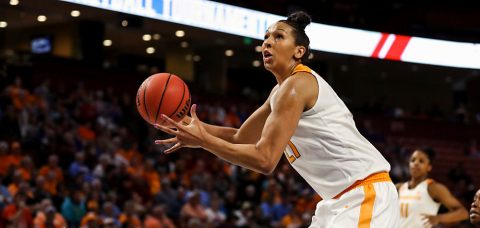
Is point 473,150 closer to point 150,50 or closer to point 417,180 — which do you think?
point 150,50

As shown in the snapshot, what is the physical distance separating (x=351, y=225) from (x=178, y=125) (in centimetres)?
103

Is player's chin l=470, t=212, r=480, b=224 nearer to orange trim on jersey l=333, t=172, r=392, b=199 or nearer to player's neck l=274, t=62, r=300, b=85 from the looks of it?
orange trim on jersey l=333, t=172, r=392, b=199

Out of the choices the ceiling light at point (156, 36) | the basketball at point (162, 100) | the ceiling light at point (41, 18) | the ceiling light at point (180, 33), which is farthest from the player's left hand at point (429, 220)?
the ceiling light at point (156, 36)

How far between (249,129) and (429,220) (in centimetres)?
320

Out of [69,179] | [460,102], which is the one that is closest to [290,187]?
[69,179]

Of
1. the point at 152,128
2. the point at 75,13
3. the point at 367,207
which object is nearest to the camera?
the point at 367,207

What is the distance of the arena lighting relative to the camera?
1370 cm

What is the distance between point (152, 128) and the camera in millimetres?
14398

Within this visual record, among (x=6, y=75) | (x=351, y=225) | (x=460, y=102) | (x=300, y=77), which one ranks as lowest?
(x=351, y=225)

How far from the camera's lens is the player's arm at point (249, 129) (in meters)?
4.46

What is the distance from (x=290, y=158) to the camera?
13.9 feet

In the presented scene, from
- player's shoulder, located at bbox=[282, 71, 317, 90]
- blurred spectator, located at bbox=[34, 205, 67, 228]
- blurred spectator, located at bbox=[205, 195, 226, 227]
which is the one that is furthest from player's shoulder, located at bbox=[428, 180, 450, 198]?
blurred spectator, located at bbox=[205, 195, 226, 227]

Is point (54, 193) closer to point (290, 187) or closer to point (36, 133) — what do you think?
point (36, 133)

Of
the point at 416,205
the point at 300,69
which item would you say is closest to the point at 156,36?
the point at 416,205
